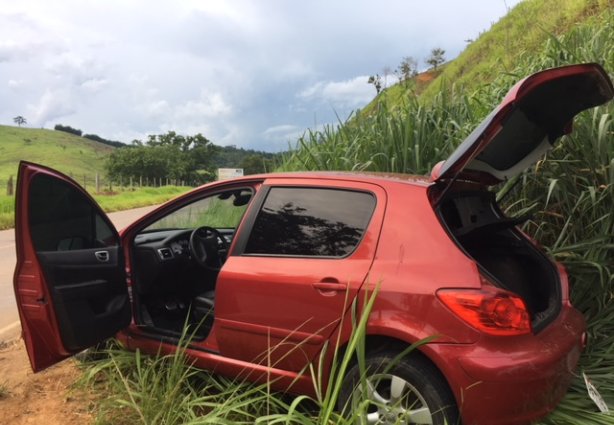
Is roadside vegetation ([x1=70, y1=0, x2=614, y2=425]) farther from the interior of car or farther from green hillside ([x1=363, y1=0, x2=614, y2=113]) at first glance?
the interior of car

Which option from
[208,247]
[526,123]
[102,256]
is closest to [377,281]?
[526,123]

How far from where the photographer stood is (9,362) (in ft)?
13.4

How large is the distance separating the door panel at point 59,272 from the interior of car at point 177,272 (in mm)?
398

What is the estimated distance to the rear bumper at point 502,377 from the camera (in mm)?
2207

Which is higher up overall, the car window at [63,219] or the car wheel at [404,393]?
the car window at [63,219]

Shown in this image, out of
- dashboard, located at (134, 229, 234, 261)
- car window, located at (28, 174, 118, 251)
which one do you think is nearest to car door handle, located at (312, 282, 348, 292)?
dashboard, located at (134, 229, 234, 261)

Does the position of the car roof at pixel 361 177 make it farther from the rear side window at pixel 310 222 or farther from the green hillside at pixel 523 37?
the green hillside at pixel 523 37

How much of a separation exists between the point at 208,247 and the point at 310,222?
4.87ft

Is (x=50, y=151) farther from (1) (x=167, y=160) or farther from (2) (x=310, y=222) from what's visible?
(2) (x=310, y=222)

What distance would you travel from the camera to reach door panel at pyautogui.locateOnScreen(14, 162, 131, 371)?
2.93 m

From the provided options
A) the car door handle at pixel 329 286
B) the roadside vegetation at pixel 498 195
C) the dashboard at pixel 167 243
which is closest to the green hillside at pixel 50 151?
the dashboard at pixel 167 243

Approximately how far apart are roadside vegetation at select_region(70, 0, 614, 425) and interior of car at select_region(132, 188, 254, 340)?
1.12 feet

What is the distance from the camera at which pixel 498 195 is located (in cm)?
410

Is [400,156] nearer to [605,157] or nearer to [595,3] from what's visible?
[605,157]
